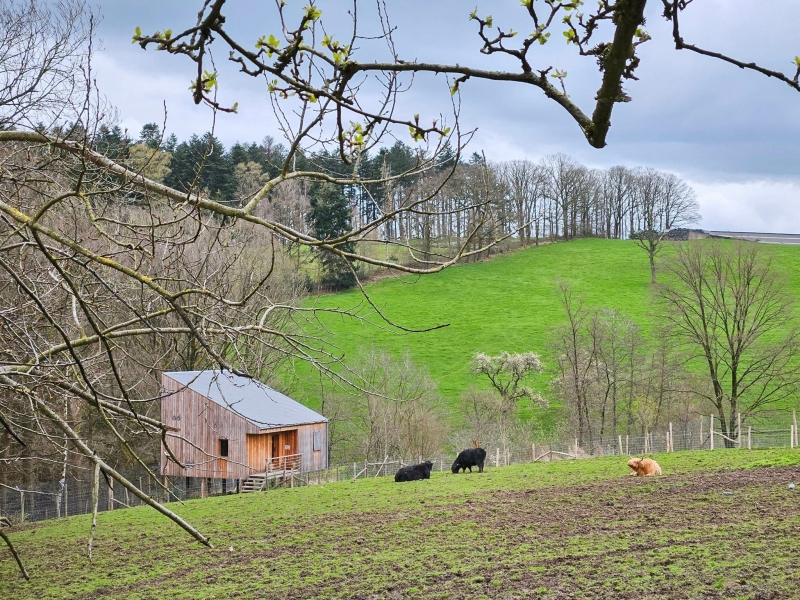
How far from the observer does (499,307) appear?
54156mm

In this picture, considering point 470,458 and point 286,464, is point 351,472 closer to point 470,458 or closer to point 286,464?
point 286,464

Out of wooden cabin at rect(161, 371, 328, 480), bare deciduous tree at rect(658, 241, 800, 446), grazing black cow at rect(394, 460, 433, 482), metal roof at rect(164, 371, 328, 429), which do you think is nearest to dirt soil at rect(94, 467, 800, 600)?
grazing black cow at rect(394, 460, 433, 482)

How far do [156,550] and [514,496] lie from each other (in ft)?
23.7

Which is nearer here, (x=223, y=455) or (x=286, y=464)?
(x=223, y=455)

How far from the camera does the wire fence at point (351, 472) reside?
2580 centimetres

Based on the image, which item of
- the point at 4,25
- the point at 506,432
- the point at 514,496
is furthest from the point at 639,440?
the point at 4,25

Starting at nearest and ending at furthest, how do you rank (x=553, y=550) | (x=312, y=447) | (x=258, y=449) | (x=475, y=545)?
(x=553, y=550) < (x=475, y=545) < (x=258, y=449) < (x=312, y=447)

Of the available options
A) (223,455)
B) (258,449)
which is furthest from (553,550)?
(223,455)

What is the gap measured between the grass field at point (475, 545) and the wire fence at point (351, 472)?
9827 millimetres

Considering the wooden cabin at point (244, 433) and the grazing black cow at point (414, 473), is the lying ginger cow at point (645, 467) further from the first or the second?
the wooden cabin at point (244, 433)

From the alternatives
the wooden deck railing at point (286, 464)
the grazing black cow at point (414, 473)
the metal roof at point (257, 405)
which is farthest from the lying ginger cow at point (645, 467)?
the wooden deck railing at point (286, 464)

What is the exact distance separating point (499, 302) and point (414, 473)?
34617 millimetres

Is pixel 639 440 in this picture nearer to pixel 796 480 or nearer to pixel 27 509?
pixel 796 480

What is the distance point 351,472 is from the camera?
30469 millimetres
